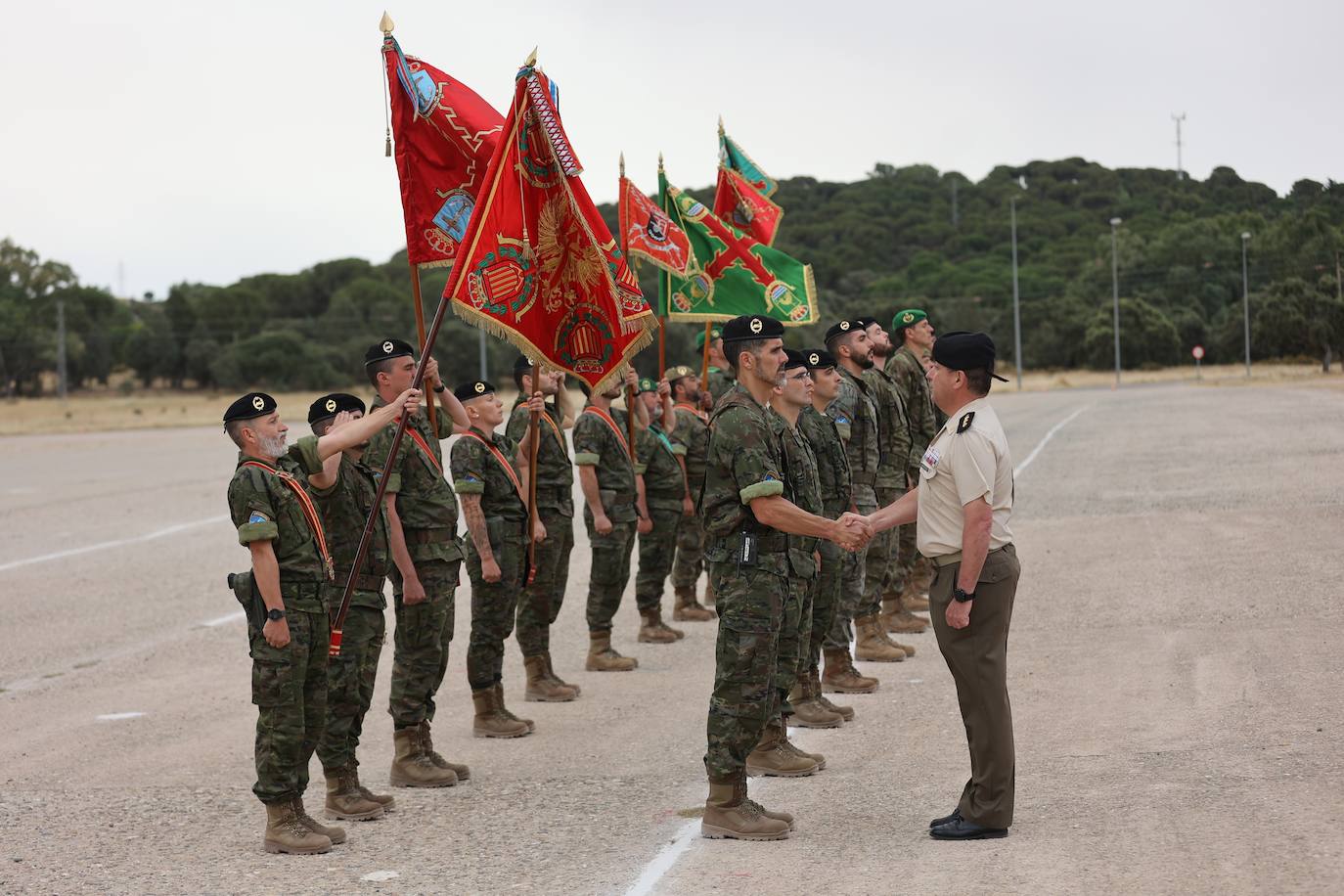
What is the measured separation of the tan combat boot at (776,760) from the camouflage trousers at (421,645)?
5.91 ft

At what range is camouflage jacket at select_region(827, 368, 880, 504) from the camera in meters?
10.2

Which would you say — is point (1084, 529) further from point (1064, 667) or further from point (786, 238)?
point (786, 238)

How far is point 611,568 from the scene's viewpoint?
10852 millimetres

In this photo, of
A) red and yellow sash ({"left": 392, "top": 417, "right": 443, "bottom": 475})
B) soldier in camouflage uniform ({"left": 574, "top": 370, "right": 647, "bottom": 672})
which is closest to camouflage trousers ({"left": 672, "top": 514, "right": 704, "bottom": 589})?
soldier in camouflage uniform ({"left": 574, "top": 370, "right": 647, "bottom": 672})

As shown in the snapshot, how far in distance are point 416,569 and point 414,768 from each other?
41.6 inches

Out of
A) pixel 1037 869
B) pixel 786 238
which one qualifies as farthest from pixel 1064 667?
pixel 786 238

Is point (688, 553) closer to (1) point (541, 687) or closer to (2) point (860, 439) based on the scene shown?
(2) point (860, 439)

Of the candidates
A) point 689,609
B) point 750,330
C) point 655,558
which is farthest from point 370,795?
point 689,609

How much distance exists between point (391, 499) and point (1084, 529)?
34.8ft

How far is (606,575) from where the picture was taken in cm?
1084

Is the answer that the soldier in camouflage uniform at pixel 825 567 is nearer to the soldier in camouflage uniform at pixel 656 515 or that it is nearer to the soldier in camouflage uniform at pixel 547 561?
the soldier in camouflage uniform at pixel 547 561

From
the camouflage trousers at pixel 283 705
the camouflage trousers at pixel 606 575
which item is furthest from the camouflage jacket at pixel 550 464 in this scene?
the camouflage trousers at pixel 283 705

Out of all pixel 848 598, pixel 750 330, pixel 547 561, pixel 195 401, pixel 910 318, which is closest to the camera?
pixel 750 330

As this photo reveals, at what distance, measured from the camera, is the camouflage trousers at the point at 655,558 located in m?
11.8
